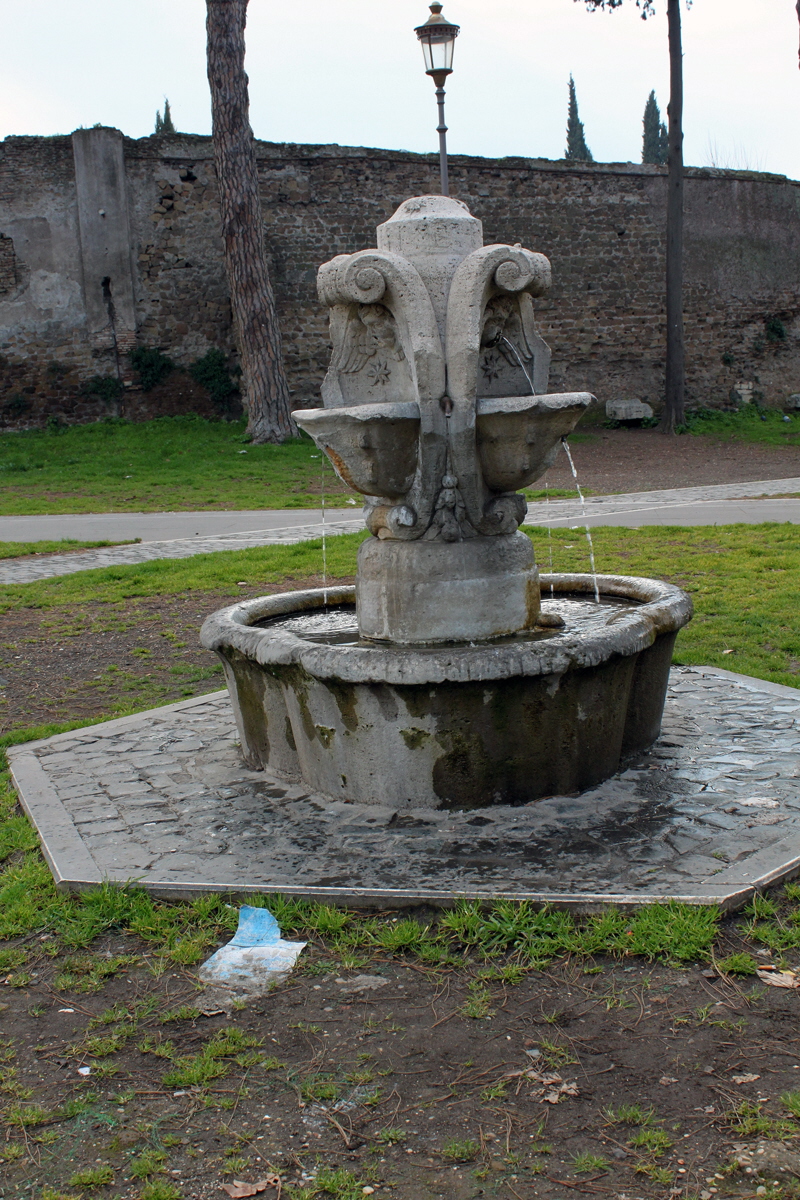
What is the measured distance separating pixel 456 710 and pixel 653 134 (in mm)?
56133

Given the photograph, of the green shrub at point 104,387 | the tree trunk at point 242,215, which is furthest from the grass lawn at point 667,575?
the green shrub at point 104,387

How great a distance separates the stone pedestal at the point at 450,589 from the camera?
4020 mm

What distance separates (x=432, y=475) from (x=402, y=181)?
18938 millimetres

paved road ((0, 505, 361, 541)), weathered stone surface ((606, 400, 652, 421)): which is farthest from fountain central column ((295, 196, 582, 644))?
weathered stone surface ((606, 400, 652, 421))

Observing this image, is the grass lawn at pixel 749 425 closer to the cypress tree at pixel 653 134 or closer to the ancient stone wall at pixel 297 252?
the ancient stone wall at pixel 297 252

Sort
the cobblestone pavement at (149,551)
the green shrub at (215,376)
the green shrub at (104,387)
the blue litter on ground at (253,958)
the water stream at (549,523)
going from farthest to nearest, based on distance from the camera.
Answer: the green shrub at (215,376) → the green shrub at (104,387) → the cobblestone pavement at (149,551) → the water stream at (549,523) → the blue litter on ground at (253,958)

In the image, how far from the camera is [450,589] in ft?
13.2

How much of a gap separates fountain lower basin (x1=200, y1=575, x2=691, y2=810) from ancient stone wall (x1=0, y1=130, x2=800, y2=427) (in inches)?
691

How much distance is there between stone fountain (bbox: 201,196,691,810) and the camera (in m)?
3.57

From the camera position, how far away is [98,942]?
9.80 ft

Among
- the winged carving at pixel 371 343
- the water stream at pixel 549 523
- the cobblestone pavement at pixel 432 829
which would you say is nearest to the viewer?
the cobblestone pavement at pixel 432 829

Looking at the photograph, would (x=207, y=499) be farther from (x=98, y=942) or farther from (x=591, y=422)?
(x=98, y=942)

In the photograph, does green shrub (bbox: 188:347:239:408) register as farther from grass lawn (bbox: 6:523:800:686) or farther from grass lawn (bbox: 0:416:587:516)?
grass lawn (bbox: 6:523:800:686)

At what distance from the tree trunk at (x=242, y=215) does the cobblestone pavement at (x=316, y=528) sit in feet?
18.9
